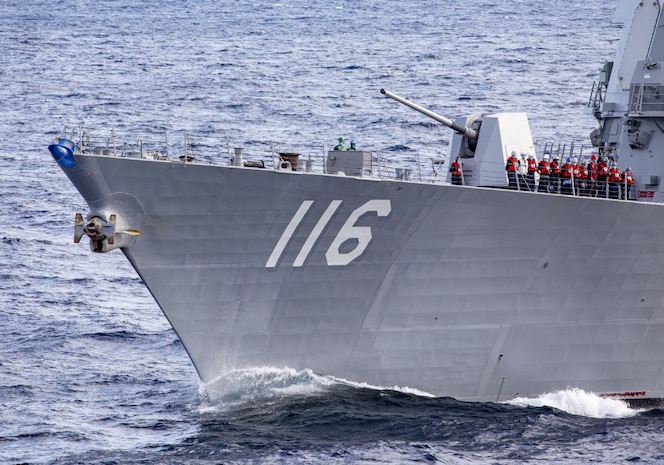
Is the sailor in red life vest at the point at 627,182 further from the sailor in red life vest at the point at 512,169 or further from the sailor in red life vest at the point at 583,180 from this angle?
the sailor in red life vest at the point at 512,169

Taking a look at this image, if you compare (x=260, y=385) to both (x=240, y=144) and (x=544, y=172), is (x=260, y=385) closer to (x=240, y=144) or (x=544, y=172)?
Answer: (x=544, y=172)

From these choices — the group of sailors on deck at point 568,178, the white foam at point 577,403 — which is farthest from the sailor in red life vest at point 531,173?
the white foam at point 577,403

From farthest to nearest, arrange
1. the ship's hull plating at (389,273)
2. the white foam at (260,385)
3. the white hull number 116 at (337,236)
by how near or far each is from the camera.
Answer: the white foam at (260,385) < the white hull number 116 at (337,236) < the ship's hull plating at (389,273)

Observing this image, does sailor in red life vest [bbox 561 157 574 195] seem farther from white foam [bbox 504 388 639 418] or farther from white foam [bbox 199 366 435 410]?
white foam [bbox 199 366 435 410]

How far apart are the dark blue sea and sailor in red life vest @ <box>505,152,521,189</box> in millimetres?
4926

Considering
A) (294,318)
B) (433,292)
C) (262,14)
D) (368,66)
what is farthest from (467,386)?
(262,14)

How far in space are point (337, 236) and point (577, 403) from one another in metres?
7.13

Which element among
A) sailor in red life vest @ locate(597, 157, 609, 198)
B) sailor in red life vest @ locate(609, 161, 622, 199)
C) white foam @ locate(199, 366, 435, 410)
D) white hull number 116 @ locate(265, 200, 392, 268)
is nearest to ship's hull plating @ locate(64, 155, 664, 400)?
white hull number 116 @ locate(265, 200, 392, 268)

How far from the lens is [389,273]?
998 inches

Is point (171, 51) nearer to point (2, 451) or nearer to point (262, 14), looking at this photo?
point (262, 14)

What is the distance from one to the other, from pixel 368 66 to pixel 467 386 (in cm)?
5525

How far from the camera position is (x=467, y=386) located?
26.8 meters

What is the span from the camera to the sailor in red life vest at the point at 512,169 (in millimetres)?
27013

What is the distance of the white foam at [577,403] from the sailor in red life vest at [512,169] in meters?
4.84
